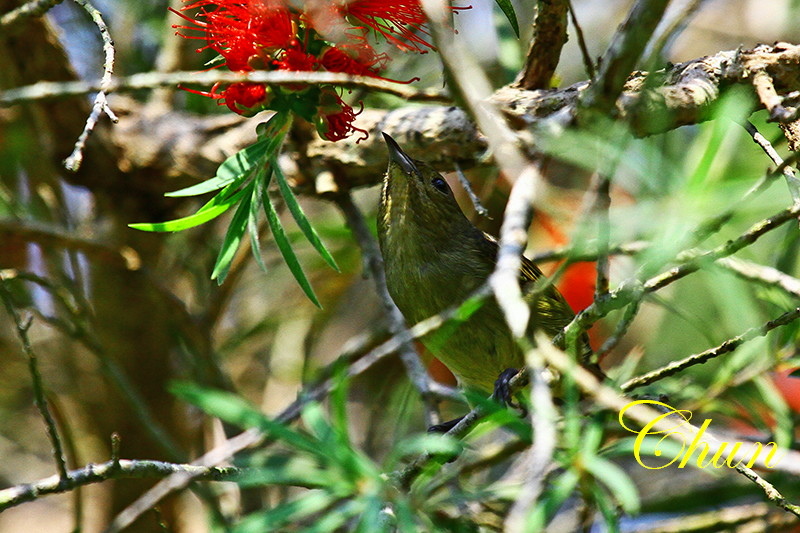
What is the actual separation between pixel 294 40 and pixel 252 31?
0.36 ft

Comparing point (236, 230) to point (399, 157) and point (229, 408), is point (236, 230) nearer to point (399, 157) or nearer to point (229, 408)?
point (229, 408)

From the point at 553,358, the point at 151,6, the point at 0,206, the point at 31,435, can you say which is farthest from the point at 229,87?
the point at 31,435

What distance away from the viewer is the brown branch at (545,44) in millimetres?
2441

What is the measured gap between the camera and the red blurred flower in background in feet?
6.99

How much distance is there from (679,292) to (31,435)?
12.6 ft

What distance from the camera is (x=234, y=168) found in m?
2.17

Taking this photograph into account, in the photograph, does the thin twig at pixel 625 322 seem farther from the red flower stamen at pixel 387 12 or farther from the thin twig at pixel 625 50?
the red flower stamen at pixel 387 12

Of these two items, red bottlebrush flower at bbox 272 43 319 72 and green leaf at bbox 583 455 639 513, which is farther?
red bottlebrush flower at bbox 272 43 319 72

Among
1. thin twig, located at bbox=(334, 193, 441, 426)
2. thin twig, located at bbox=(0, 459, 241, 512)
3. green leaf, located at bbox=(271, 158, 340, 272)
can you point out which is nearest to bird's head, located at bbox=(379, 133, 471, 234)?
thin twig, located at bbox=(334, 193, 441, 426)

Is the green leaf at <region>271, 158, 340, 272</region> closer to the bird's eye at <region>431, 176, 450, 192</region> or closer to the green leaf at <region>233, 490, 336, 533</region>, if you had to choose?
the green leaf at <region>233, 490, 336, 533</region>

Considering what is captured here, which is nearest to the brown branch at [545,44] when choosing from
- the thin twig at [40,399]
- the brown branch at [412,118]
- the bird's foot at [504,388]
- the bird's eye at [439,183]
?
the brown branch at [412,118]

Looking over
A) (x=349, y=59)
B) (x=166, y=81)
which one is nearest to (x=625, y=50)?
(x=166, y=81)

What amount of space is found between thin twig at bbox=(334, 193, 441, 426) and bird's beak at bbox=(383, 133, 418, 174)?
0.90 feet

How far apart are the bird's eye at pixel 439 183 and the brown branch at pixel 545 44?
75cm
